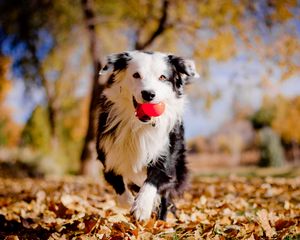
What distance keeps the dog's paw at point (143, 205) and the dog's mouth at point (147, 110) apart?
648mm

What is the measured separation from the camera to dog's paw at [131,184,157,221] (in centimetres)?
379

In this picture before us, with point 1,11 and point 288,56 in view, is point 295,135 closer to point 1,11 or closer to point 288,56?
point 288,56

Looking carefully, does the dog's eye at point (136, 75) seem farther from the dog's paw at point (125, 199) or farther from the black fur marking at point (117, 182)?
the dog's paw at point (125, 199)

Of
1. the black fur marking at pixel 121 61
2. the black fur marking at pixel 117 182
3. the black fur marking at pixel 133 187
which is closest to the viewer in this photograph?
the black fur marking at pixel 121 61

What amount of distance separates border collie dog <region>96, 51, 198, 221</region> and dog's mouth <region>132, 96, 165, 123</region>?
0.04ft

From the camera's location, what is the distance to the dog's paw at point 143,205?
12.4ft

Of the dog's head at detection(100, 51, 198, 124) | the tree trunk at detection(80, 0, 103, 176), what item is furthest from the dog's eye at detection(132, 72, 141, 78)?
the tree trunk at detection(80, 0, 103, 176)

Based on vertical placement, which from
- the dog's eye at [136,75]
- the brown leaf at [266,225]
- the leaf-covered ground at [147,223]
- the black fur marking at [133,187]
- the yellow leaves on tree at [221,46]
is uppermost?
the yellow leaves on tree at [221,46]

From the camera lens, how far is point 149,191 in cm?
396

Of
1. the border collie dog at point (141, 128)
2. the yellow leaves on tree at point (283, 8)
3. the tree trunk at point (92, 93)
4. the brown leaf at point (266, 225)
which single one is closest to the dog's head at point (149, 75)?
the border collie dog at point (141, 128)

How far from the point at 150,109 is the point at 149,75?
0.30 meters

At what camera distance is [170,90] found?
4188 millimetres

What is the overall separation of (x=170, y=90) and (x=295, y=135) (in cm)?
2846

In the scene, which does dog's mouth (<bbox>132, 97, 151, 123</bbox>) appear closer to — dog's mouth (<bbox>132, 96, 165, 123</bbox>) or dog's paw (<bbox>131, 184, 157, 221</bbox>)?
dog's mouth (<bbox>132, 96, 165, 123</bbox>)
